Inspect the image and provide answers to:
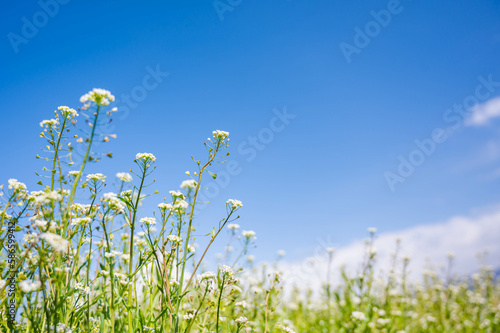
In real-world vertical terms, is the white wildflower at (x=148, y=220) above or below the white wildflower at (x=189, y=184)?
below

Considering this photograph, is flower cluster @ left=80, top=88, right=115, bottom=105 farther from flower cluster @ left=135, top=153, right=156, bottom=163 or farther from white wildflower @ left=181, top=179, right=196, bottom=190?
white wildflower @ left=181, top=179, right=196, bottom=190

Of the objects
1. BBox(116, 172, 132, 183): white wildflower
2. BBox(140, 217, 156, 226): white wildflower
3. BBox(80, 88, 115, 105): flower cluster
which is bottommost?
BBox(140, 217, 156, 226): white wildflower

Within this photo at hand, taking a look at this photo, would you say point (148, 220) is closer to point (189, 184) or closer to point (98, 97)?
point (189, 184)

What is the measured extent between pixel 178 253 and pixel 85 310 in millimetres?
667

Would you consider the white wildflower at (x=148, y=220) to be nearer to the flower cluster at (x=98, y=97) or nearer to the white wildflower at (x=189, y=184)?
the white wildflower at (x=189, y=184)

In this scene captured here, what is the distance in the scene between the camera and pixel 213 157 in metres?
2.45

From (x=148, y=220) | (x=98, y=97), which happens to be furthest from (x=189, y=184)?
(x=98, y=97)

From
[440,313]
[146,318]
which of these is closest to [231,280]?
[146,318]

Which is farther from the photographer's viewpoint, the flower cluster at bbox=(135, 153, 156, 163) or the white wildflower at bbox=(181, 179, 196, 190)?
the white wildflower at bbox=(181, 179, 196, 190)

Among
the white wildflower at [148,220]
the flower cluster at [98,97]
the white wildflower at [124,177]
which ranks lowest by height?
the white wildflower at [148,220]

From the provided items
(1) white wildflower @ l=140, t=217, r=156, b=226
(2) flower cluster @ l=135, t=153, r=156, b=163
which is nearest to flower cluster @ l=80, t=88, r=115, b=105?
(2) flower cluster @ l=135, t=153, r=156, b=163

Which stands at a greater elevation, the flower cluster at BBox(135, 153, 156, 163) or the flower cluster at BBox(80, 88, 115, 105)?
the flower cluster at BBox(80, 88, 115, 105)

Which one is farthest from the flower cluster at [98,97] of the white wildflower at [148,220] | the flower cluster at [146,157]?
the white wildflower at [148,220]

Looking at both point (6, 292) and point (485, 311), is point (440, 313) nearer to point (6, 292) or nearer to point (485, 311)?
point (485, 311)
